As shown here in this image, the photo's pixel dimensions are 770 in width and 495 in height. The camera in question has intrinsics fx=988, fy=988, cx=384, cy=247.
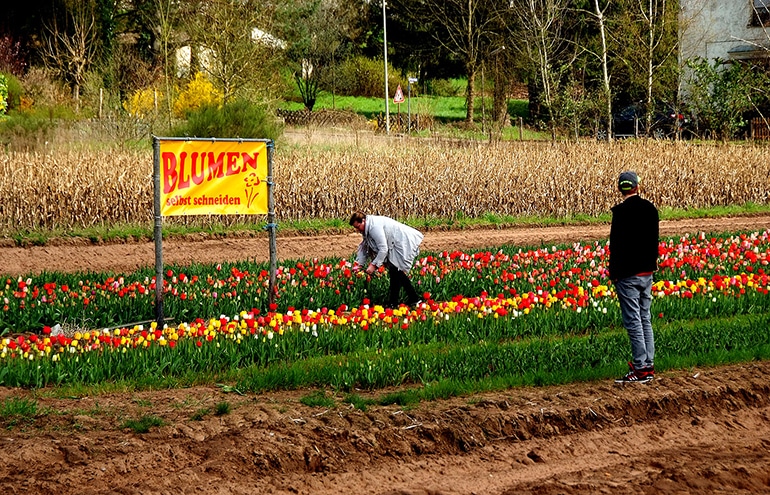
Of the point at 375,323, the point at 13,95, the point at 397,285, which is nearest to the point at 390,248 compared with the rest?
the point at 397,285

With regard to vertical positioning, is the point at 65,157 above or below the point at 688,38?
A: below

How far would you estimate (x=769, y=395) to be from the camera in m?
8.56

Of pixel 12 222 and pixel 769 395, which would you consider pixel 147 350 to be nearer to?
pixel 769 395

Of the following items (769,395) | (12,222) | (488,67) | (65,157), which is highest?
(488,67)

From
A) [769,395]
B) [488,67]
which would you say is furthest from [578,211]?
[488,67]

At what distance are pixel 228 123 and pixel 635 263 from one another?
18170mm

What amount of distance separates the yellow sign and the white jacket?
4.12ft

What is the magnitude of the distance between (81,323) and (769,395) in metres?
6.98

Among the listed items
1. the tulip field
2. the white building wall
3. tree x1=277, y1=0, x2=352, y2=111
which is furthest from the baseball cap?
tree x1=277, y1=0, x2=352, y2=111

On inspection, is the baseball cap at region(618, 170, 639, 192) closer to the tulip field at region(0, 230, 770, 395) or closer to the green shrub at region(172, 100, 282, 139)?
the tulip field at region(0, 230, 770, 395)

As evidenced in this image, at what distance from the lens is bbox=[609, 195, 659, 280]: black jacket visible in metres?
8.09

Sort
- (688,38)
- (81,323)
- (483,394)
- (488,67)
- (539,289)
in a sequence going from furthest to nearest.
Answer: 1. (488,67)
2. (688,38)
3. (539,289)
4. (81,323)
5. (483,394)

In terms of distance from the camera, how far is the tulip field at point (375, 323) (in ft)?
28.0

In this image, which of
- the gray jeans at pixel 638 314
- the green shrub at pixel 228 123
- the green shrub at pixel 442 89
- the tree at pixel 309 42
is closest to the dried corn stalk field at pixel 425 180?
the green shrub at pixel 228 123
